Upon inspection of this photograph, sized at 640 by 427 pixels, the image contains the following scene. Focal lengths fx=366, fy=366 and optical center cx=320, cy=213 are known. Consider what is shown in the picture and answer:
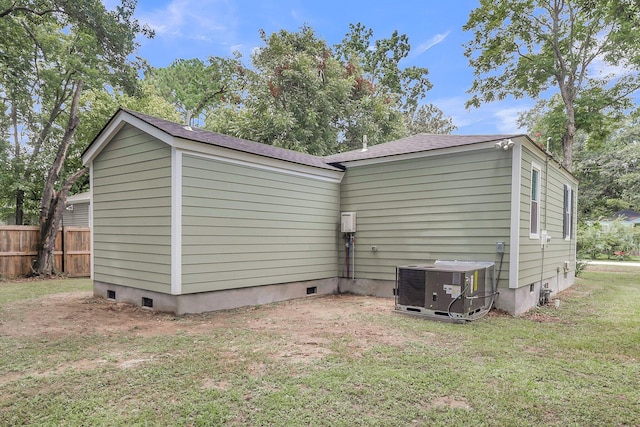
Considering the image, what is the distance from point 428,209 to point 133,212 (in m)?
5.25

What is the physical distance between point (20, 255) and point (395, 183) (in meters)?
10.4

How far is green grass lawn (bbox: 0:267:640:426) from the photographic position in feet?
8.46

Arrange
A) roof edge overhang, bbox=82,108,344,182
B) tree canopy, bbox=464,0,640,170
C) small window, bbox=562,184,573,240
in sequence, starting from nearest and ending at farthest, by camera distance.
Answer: roof edge overhang, bbox=82,108,344,182 < small window, bbox=562,184,573,240 < tree canopy, bbox=464,0,640,170

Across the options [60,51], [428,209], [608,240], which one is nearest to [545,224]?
[428,209]

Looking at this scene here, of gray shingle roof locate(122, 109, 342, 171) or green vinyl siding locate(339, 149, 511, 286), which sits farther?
green vinyl siding locate(339, 149, 511, 286)

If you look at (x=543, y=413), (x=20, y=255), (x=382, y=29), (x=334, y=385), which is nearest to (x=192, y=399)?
(x=334, y=385)

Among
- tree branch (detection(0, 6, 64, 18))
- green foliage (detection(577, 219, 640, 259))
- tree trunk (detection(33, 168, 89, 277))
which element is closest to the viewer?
tree branch (detection(0, 6, 64, 18))

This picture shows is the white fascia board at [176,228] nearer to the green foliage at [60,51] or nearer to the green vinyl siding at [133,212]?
the green vinyl siding at [133,212]

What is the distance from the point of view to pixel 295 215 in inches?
286

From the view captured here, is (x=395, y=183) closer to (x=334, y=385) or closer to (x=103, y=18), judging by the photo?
(x=334, y=385)

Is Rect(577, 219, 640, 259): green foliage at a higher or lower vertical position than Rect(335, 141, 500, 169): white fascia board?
lower

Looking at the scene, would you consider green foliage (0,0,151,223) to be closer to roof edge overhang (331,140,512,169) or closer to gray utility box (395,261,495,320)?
roof edge overhang (331,140,512,169)

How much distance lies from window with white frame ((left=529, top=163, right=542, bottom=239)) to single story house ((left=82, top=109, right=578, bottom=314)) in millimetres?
37

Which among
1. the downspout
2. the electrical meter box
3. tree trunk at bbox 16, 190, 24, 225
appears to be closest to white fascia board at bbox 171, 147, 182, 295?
the electrical meter box
